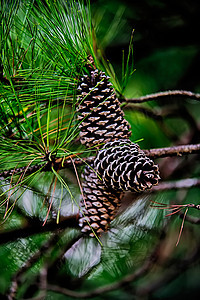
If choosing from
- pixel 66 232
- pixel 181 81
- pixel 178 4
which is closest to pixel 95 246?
pixel 66 232

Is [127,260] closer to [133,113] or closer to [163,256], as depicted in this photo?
[163,256]

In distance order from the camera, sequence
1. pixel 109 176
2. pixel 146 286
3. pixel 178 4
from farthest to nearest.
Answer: pixel 178 4 < pixel 146 286 < pixel 109 176

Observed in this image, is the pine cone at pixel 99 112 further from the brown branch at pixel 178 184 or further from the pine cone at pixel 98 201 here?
the brown branch at pixel 178 184

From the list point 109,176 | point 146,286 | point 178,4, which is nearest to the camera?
point 109,176

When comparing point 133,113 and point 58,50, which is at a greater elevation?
point 58,50

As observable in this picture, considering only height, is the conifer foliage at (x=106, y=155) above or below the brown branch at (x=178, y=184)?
above

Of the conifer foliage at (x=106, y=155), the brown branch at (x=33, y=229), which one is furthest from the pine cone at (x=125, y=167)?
the brown branch at (x=33, y=229)

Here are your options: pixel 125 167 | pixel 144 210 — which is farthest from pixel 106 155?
pixel 144 210
